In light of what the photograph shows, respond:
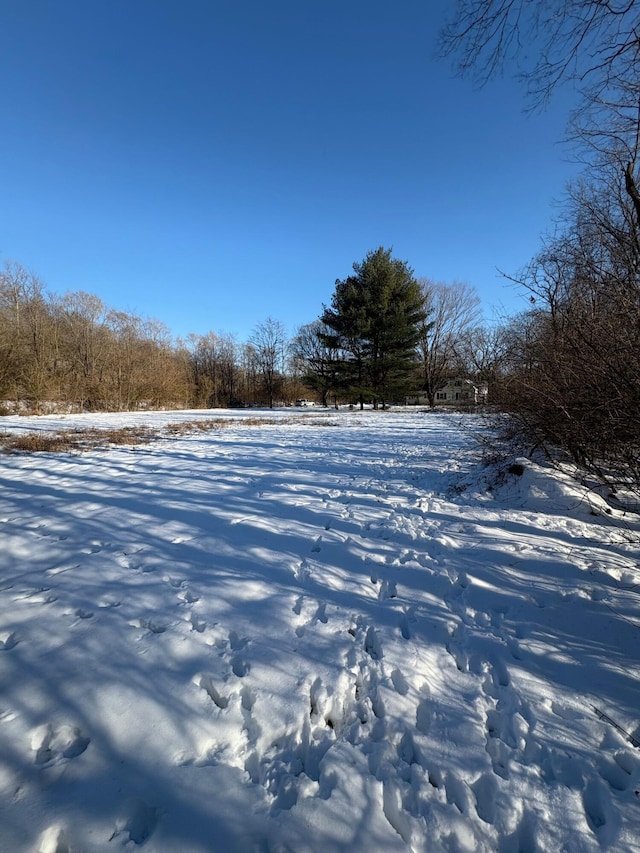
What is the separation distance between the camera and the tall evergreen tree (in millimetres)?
30812

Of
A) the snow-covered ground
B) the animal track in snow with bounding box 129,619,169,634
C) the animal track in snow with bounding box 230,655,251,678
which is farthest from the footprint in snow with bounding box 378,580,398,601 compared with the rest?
the animal track in snow with bounding box 129,619,169,634

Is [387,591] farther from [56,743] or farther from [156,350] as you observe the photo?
[156,350]

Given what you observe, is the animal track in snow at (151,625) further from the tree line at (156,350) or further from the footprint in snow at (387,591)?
the tree line at (156,350)

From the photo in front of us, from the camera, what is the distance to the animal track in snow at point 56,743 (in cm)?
158

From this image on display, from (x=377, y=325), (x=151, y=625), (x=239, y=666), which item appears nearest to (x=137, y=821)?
(x=239, y=666)

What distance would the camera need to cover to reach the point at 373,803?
1.49 m

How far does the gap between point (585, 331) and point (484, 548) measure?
96.3 inches

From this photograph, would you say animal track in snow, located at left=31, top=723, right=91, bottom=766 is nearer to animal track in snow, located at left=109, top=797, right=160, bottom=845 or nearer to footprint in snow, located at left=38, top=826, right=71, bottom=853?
footprint in snow, located at left=38, top=826, right=71, bottom=853

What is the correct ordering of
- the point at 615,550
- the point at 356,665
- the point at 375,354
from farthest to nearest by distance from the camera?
the point at 375,354 < the point at 615,550 < the point at 356,665

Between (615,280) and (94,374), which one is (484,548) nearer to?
(615,280)

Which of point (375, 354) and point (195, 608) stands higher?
point (375, 354)

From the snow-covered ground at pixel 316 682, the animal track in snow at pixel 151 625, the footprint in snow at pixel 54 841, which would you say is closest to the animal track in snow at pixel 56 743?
the snow-covered ground at pixel 316 682

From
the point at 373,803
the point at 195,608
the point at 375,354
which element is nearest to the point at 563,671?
the point at 373,803

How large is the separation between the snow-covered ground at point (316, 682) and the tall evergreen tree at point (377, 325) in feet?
93.9
